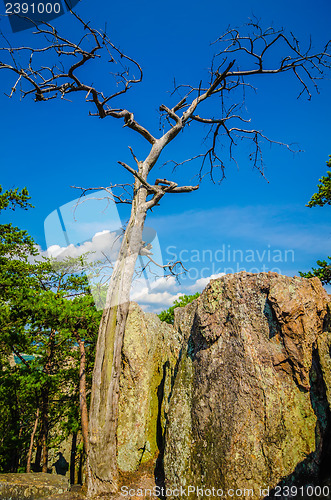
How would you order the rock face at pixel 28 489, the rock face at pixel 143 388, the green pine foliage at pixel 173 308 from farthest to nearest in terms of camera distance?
the green pine foliage at pixel 173 308, the rock face at pixel 28 489, the rock face at pixel 143 388

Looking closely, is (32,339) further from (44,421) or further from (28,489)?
(28,489)

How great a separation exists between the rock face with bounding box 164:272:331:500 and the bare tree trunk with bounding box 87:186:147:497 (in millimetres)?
1344

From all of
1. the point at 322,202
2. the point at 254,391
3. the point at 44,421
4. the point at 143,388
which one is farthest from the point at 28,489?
the point at 322,202

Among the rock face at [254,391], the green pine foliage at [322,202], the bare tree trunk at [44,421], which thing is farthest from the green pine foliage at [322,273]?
the bare tree trunk at [44,421]

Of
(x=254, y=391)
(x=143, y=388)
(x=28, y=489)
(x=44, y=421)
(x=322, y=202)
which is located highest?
(x=322, y=202)

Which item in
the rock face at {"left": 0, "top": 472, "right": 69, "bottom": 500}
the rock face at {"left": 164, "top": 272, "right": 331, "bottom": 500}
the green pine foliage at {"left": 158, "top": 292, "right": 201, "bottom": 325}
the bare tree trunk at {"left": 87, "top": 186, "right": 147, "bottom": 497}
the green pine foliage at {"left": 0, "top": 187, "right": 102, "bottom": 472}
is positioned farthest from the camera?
the green pine foliage at {"left": 158, "top": 292, "right": 201, "bottom": 325}

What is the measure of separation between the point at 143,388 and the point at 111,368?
108 cm

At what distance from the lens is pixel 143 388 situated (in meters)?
7.07

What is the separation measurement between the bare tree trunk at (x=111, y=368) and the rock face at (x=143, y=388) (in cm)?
46

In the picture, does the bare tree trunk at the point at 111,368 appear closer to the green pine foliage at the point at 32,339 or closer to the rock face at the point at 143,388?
the rock face at the point at 143,388

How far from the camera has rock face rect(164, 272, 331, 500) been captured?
14.5ft

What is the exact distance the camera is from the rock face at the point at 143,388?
648 centimetres

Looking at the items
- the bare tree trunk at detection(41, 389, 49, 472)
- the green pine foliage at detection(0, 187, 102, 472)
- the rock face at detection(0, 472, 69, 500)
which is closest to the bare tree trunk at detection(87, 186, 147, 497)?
the rock face at detection(0, 472, 69, 500)

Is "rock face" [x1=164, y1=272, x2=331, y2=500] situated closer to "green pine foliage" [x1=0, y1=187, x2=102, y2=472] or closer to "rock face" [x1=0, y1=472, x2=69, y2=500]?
"rock face" [x1=0, y1=472, x2=69, y2=500]
